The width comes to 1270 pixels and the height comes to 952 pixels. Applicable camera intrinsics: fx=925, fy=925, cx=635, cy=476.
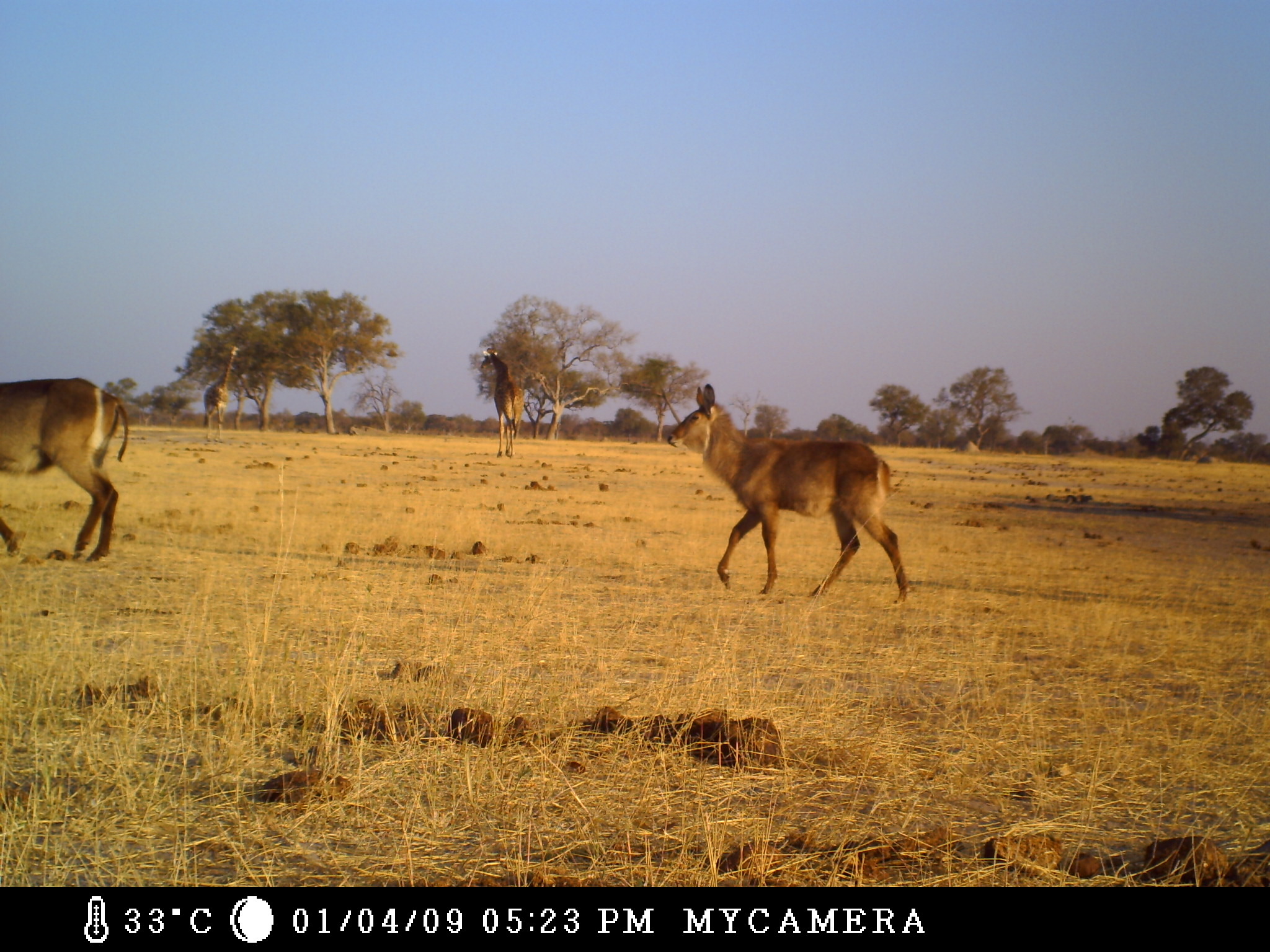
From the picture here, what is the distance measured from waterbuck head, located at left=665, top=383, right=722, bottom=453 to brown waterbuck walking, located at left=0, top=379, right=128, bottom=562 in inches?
240

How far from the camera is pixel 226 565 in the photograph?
28.1 ft

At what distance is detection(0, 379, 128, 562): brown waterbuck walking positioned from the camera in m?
9.27

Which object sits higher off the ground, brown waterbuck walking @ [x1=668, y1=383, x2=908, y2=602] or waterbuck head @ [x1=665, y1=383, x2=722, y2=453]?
waterbuck head @ [x1=665, y1=383, x2=722, y2=453]

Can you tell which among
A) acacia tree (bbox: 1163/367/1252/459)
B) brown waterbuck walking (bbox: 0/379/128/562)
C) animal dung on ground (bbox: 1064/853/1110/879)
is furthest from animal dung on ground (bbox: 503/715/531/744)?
acacia tree (bbox: 1163/367/1252/459)

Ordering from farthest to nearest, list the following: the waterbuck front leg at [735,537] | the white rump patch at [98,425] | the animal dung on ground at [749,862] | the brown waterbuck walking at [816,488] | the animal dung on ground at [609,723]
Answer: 1. the brown waterbuck walking at [816,488]
2. the white rump patch at [98,425]
3. the waterbuck front leg at [735,537]
4. the animal dung on ground at [609,723]
5. the animal dung on ground at [749,862]

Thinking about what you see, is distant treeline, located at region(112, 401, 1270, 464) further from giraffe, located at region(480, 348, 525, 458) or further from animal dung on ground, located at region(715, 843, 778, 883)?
animal dung on ground, located at region(715, 843, 778, 883)

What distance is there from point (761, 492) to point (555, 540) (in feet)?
10.7

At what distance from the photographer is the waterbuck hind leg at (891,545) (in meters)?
8.99

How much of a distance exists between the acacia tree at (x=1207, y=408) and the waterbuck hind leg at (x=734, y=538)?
210 ft

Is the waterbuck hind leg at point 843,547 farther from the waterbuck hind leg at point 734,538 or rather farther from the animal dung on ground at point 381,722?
the animal dung on ground at point 381,722

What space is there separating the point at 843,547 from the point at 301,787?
7.32m
